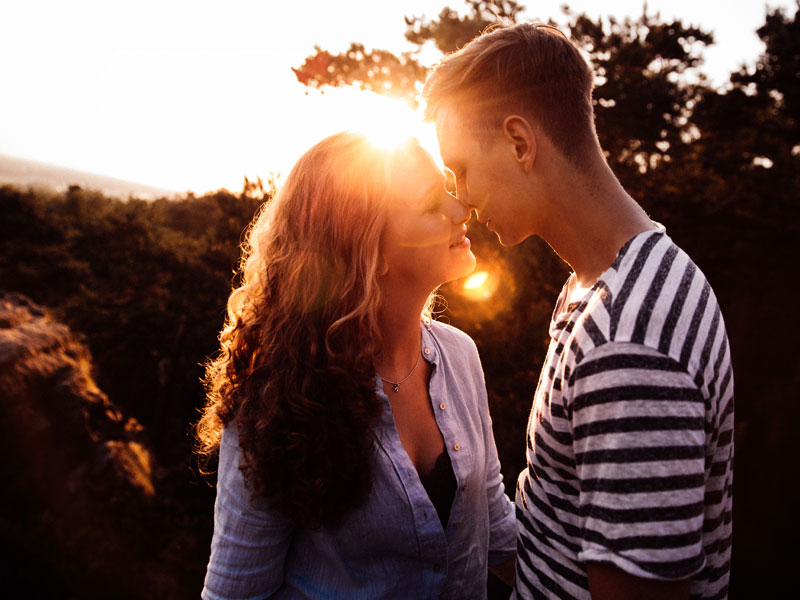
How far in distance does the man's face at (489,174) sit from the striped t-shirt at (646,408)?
46cm

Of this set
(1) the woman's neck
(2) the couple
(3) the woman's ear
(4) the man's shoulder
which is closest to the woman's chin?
(2) the couple

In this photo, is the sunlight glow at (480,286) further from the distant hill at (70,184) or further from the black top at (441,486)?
the distant hill at (70,184)

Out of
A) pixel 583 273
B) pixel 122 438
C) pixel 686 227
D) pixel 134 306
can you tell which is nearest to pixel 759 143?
pixel 686 227

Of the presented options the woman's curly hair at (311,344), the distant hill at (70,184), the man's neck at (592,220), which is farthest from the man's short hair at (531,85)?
the distant hill at (70,184)

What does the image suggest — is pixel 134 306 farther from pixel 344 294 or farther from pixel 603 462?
pixel 603 462

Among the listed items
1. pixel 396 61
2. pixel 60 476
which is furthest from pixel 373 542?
pixel 396 61

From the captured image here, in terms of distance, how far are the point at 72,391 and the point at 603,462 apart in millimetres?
6514

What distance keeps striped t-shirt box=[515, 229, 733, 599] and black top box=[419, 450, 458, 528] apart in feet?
2.27

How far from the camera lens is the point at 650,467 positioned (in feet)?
3.38

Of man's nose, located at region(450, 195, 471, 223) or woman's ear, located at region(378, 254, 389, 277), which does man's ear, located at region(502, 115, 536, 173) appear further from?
woman's ear, located at region(378, 254, 389, 277)

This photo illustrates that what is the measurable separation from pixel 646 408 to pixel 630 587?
1.39ft

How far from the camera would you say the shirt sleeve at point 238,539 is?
167cm

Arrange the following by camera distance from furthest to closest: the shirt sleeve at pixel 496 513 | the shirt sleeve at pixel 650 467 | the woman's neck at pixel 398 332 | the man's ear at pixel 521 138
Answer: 1. the shirt sleeve at pixel 496 513
2. the woman's neck at pixel 398 332
3. the man's ear at pixel 521 138
4. the shirt sleeve at pixel 650 467

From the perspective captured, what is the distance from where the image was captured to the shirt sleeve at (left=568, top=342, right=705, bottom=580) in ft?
3.38
